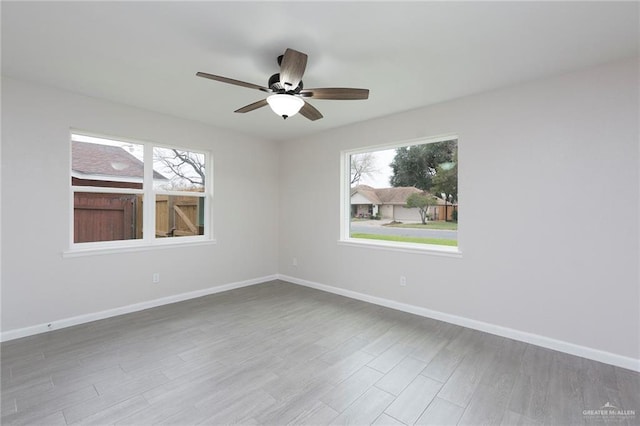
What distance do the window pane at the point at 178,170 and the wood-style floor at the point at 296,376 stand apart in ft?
5.91

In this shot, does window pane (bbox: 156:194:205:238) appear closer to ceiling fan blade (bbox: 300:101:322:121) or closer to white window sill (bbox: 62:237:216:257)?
white window sill (bbox: 62:237:216:257)

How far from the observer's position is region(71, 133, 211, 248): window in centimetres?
344

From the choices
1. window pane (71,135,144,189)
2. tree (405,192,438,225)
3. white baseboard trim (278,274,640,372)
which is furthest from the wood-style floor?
window pane (71,135,144,189)

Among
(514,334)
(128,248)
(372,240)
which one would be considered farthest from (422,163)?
(128,248)

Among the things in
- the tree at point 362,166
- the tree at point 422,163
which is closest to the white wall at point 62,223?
the tree at point 362,166

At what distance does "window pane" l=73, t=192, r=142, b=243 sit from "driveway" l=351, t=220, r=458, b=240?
9.85ft

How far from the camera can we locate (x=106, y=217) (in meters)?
3.62

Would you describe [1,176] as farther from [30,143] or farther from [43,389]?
[43,389]

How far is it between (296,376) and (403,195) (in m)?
2.64

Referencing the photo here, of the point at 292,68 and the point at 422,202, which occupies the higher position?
the point at 292,68

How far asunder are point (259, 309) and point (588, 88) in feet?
13.3

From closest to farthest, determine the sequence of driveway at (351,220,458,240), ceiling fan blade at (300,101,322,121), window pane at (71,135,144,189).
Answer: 1. ceiling fan blade at (300,101,322,121)
2. window pane at (71,135,144,189)
3. driveway at (351,220,458,240)

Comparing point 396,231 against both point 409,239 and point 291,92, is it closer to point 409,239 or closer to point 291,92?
point 409,239

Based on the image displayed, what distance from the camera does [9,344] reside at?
2.78 metres
